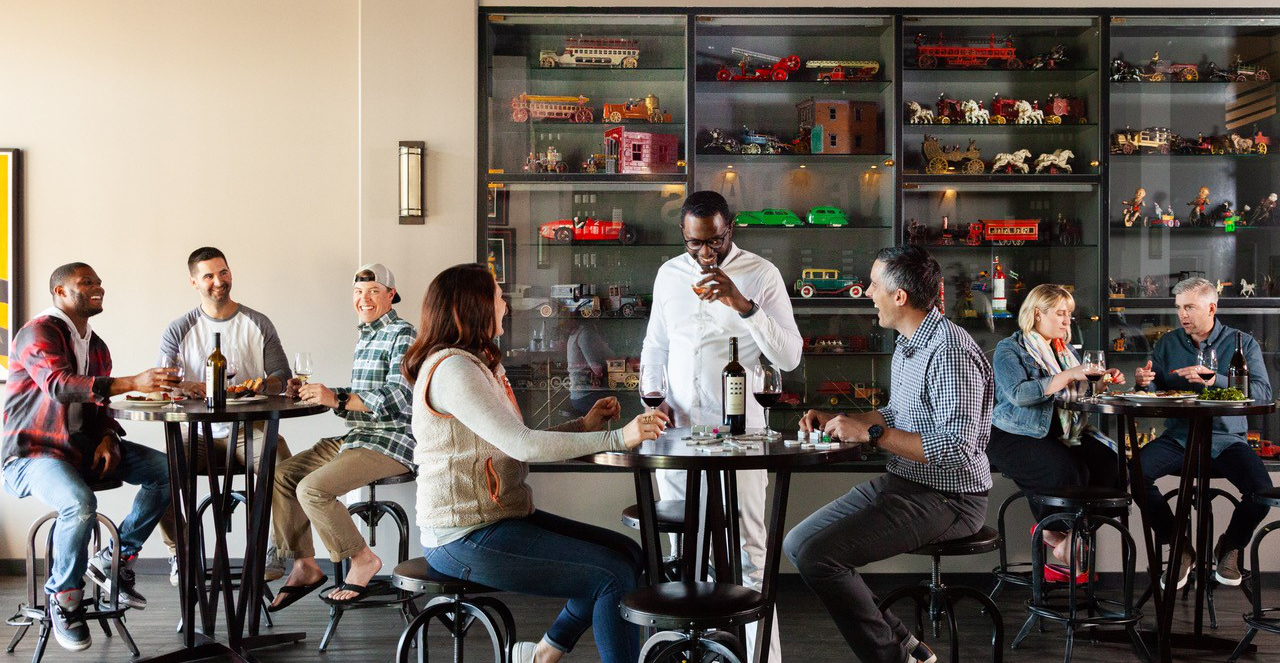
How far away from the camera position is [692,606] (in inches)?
99.6

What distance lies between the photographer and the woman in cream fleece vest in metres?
2.75

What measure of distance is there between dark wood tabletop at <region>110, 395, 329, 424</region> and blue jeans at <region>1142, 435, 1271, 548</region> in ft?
11.4

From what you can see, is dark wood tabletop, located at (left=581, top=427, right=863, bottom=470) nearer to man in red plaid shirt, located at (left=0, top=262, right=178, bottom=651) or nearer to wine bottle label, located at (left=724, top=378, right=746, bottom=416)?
wine bottle label, located at (left=724, top=378, right=746, bottom=416)

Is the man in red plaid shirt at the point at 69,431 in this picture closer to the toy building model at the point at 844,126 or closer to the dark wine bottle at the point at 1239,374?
the toy building model at the point at 844,126

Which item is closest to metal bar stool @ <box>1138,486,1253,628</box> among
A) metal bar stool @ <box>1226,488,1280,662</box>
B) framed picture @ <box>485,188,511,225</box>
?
metal bar stool @ <box>1226,488,1280,662</box>

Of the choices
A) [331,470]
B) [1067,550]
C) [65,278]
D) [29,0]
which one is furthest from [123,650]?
[1067,550]

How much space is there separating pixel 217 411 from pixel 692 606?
196 cm

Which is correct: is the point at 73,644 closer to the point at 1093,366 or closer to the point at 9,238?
the point at 9,238

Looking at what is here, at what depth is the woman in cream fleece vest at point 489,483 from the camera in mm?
2746

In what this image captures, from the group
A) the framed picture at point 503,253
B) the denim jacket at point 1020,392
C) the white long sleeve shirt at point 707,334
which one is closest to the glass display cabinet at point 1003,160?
the denim jacket at point 1020,392

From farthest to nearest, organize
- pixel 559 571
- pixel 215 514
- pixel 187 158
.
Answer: pixel 187 158, pixel 215 514, pixel 559 571

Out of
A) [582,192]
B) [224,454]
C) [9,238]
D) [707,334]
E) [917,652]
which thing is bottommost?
[917,652]

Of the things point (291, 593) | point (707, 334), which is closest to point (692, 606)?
point (707, 334)

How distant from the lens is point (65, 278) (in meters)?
4.37
